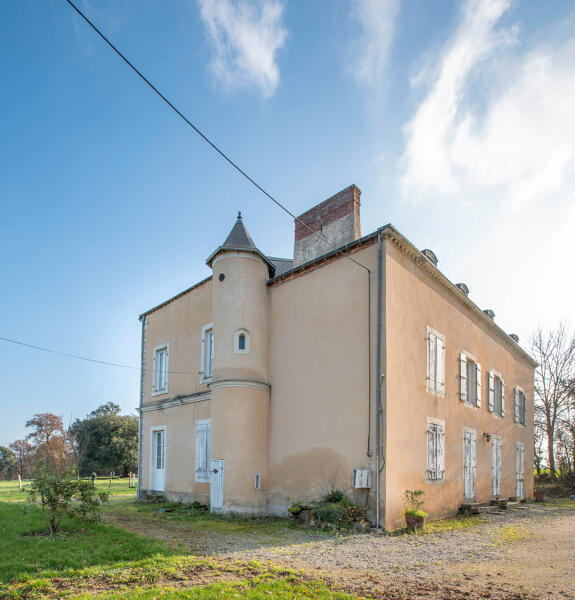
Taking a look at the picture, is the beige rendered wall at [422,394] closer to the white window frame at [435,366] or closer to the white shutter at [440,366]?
the white window frame at [435,366]

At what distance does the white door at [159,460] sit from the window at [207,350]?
3.03 metres

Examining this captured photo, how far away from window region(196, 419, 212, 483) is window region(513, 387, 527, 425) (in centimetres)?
1180

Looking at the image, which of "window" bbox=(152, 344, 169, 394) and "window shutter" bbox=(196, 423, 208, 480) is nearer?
"window shutter" bbox=(196, 423, 208, 480)

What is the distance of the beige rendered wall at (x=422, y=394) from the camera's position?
33.6 ft

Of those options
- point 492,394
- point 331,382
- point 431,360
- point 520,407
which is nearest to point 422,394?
point 431,360

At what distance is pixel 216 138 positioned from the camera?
7656mm

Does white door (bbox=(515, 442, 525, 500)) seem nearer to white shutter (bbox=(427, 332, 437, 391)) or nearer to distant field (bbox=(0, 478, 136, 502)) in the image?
white shutter (bbox=(427, 332, 437, 391))

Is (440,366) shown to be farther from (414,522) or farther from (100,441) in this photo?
(100,441)

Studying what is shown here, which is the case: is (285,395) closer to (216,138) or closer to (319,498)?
(319,498)

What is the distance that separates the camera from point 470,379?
48.9 ft

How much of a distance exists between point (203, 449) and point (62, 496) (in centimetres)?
520

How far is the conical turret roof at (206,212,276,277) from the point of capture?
42.2 feet

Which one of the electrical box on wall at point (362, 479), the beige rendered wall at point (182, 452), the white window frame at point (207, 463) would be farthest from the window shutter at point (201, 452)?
the electrical box on wall at point (362, 479)

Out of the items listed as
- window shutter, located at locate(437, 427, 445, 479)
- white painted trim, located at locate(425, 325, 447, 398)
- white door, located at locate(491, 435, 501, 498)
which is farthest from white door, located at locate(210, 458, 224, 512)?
white door, located at locate(491, 435, 501, 498)
